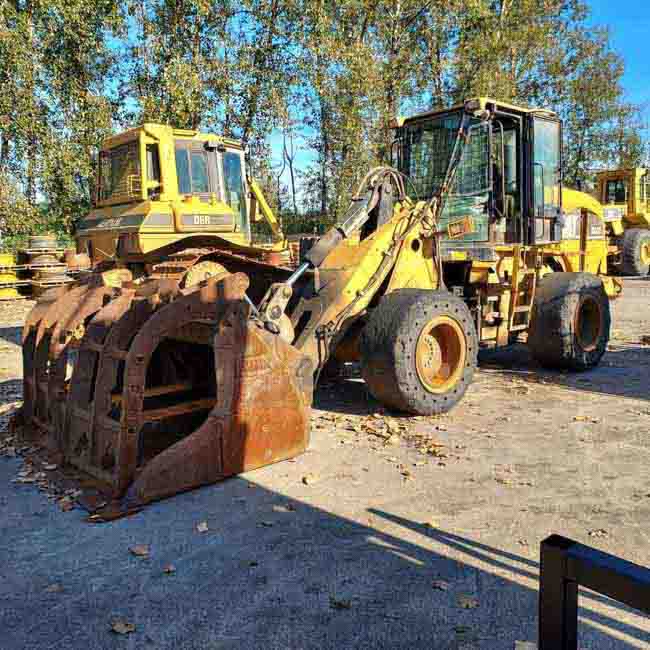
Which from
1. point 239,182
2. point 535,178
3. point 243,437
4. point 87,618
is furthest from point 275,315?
point 239,182

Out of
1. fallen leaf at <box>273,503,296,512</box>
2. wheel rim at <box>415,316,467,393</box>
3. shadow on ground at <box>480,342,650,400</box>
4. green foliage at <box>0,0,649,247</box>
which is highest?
green foliage at <box>0,0,649,247</box>

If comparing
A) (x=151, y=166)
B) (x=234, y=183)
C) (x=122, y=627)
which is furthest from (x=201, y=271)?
(x=122, y=627)

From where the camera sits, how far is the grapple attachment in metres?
4.24

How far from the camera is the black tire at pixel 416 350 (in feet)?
18.8

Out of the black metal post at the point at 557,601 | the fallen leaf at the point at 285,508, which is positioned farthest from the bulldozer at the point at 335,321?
the black metal post at the point at 557,601

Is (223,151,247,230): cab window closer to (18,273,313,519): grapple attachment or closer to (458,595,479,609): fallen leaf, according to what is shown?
(18,273,313,519): grapple attachment

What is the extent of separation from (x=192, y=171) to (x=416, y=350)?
6.13m

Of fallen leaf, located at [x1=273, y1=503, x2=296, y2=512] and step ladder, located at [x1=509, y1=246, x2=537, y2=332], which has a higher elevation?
step ladder, located at [x1=509, y1=246, x2=537, y2=332]

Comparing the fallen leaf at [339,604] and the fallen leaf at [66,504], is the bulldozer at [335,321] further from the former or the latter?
the fallen leaf at [339,604]

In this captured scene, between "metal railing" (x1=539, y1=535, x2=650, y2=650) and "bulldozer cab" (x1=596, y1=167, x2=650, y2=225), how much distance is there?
24.0 meters

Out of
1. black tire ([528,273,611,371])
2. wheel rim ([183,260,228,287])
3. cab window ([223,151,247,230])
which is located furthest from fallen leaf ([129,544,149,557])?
Result: cab window ([223,151,247,230])

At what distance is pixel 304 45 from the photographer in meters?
22.3

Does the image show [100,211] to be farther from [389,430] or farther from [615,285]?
[615,285]

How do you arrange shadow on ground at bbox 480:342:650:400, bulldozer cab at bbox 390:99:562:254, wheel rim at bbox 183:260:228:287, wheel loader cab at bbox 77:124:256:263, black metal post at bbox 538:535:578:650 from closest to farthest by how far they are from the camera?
black metal post at bbox 538:535:578:650, wheel rim at bbox 183:260:228:287, shadow on ground at bbox 480:342:650:400, bulldozer cab at bbox 390:99:562:254, wheel loader cab at bbox 77:124:256:263
